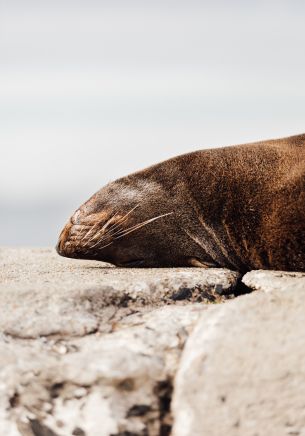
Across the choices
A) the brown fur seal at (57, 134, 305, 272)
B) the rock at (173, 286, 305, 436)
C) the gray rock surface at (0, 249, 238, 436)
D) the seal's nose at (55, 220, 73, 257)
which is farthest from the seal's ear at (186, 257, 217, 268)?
the rock at (173, 286, 305, 436)

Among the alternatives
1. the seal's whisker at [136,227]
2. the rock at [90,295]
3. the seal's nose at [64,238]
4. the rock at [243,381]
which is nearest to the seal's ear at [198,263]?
the seal's whisker at [136,227]

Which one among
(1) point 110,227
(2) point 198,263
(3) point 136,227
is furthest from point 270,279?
(1) point 110,227

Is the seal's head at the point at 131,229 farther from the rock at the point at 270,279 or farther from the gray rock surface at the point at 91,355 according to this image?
the gray rock surface at the point at 91,355

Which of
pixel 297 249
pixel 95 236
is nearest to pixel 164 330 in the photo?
pixel 297 249

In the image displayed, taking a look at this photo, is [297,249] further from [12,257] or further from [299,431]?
[12,257]

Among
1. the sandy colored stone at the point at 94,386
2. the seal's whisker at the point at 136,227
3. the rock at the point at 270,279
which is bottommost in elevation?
the rock at the point at 270,279

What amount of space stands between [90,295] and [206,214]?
1.98m

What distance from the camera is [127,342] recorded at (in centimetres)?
339

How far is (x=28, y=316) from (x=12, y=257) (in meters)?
4.23

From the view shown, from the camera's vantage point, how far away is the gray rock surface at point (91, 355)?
3109 millimetres

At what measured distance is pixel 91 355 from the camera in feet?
10.8

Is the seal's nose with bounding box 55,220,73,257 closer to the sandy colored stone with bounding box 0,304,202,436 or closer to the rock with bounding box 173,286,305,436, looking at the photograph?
the sandy colored stone with bounding box 0,304,202,436

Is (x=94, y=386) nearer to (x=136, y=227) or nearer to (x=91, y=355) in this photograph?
(x=91, y=355)

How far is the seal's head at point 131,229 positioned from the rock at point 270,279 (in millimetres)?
948
